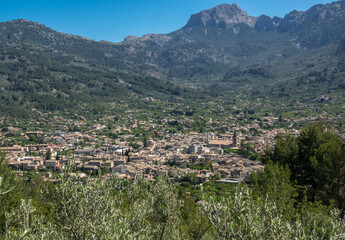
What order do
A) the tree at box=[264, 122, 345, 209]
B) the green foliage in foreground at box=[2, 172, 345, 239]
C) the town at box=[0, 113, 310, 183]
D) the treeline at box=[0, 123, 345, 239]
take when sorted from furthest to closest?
the town at box=[0, 113, 310, 183] → the tree at box=[264, 122, 345, 209] → the treeline at box=[0, 123, 345, 239] → the green foliage in foreground at box=[2, 172, 345, 239]

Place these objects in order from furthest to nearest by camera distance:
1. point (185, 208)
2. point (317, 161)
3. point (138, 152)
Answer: point (138, 152) < point (185, 208) < point (317, 161)

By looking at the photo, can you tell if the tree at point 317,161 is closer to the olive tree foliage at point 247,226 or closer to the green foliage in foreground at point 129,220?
the green foliage in foreground at point 129,220

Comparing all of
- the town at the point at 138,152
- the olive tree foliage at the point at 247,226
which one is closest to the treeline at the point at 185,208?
the olive tree foliage at the point at 247,226

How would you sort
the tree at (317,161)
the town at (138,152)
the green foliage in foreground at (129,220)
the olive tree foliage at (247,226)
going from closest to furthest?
the olive tree foliage at (247,226) → the green foliage in foreground at (129,220) → the tree at (317,161) → the town at (138,152)

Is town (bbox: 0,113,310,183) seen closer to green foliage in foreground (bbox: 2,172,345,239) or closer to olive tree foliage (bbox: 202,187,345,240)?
green foliage in foreground (bbox: 2,172,345,239)

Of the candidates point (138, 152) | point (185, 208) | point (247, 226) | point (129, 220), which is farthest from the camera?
point (138, 152)

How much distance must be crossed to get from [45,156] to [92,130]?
4267 cm

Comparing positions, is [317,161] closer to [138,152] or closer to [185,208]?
[185,208]

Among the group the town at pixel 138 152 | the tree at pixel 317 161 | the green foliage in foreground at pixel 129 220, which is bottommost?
the town at pixel 138 152

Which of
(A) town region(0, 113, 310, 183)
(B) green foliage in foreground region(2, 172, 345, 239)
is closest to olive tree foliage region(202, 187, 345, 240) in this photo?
(B) green foliage in foreground region(2, 172, 345, 239)

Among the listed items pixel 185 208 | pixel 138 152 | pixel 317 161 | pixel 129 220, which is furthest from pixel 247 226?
pixel 138 152

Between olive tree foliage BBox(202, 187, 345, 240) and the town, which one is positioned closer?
olive tree foliage BBox(202, 187, 345, 240)

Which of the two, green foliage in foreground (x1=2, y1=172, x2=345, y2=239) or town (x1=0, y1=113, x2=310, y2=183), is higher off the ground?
green foliage in foreground (x1=2, y1=172, x2=345, y2=239)

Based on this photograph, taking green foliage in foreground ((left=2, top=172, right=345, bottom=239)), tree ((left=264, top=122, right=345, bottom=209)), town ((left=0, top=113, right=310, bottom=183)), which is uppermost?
green foliage in foreground ((left=2, top=172, right=345, bottom=239))
